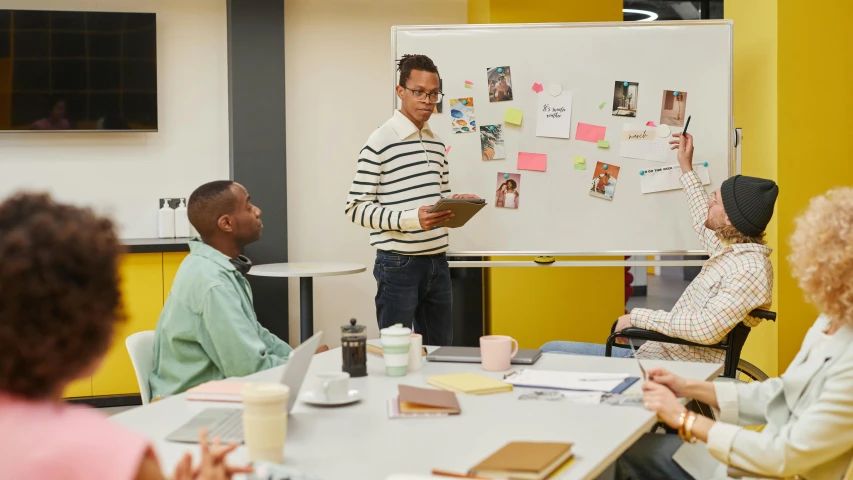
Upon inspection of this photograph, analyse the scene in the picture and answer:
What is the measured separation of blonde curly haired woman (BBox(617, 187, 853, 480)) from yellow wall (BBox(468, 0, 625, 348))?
102 inches

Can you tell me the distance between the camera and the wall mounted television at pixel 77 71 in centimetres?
449

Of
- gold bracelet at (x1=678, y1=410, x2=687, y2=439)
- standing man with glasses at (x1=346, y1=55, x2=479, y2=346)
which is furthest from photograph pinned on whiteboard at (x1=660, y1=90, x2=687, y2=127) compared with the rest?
gold bracelet at (x1=678, y1=410, x2=687, y2=439)

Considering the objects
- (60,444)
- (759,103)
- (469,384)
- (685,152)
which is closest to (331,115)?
(685,152)

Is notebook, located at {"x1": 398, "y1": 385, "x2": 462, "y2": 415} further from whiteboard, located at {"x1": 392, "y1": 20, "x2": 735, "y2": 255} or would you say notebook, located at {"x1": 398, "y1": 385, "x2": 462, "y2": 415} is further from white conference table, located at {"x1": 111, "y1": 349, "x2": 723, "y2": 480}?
whiteboard, located at {"x1": 392, "y1": 20, "x2": 735, "y2": 255}

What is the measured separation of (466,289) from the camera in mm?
4699

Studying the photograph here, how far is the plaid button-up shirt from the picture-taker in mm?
2639

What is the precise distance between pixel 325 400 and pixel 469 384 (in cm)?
37

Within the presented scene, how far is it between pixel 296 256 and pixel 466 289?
1.08 metres

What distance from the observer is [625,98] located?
377 centimetres

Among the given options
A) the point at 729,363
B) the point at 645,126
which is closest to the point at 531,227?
the point at 645,126

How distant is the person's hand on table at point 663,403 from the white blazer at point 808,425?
91 millimetres

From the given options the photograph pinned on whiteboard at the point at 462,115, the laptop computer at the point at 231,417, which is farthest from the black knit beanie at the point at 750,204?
the laptop computer at the point at 231,417

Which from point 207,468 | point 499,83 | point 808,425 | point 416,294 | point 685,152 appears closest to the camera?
point 207,468

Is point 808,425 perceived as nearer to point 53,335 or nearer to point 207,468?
point 207,468
